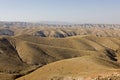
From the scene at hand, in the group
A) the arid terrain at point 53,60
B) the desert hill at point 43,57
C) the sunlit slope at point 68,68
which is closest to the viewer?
the sunlit slope at point 68,68

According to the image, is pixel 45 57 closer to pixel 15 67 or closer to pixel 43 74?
pixel 15 67

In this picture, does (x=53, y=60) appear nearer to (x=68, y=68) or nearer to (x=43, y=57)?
(x=43, y=57)

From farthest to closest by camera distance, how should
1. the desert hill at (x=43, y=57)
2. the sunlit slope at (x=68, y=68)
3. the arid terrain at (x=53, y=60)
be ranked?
the desert hill at (x=43, y=57)
the arid terrain at (x=53, y=60)
the sunlit slope at (x=68, y=68)

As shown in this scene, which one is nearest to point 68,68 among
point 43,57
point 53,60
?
point 53,60

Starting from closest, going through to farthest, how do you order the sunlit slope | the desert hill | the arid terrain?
the sunlit slope, the arid terrain, the desert hill

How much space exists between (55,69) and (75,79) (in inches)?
713

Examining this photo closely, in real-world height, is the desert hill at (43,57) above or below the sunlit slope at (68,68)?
below

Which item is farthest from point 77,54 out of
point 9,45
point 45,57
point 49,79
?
point 49,79

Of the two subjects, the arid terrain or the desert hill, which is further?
the desert hill

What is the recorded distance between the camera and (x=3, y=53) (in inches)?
4786

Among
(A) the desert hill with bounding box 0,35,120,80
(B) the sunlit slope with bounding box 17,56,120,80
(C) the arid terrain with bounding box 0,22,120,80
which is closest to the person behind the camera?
(B) the sunlit slope with bounding box 17,56,120,80

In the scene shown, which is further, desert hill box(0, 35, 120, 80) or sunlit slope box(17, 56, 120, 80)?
desert hill box(0, 35, 120, 80)

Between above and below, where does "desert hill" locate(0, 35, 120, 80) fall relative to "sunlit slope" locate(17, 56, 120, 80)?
below

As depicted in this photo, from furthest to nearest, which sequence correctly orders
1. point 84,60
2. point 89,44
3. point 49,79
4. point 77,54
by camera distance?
point 89,44 → point 77,54 → point 84,60 → point 49,79
